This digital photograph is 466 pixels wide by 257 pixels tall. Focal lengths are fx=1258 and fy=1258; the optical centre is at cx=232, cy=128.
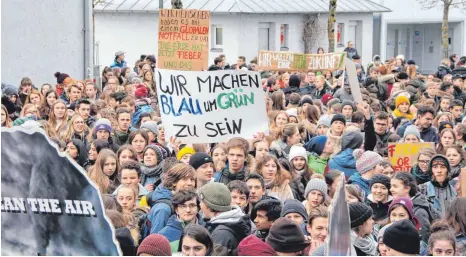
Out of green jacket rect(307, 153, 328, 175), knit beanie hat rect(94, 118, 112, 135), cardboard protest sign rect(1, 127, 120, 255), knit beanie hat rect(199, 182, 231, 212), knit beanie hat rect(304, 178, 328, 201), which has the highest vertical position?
cardboard protest sign rect(1, 127, 120, 255)

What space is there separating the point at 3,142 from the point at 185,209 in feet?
11.0

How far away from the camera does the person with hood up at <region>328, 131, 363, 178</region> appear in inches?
484

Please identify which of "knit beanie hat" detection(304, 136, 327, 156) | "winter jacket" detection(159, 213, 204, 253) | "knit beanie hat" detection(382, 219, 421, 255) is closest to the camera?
"knit beanie hat" detection(382, 219, 421, 255)

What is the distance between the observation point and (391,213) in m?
9.06

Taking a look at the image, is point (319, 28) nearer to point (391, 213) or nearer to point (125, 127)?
point (125, 127)

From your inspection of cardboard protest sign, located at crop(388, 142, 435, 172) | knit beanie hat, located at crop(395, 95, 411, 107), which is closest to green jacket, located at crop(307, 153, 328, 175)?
cardboard protest sign, located at crop(388, 142, 435, 172)

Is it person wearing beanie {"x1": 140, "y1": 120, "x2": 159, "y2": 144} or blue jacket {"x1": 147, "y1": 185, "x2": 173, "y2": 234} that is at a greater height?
person wearing beanie {"x1": 140, "y1": 120, "x2": 159, "y2": 144}

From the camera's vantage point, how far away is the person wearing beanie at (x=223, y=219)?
8.23 meters

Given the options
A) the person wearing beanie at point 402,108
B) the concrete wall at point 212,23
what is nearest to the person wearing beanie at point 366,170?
the person wearing beanie at point 402,108

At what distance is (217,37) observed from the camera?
43.9 meters

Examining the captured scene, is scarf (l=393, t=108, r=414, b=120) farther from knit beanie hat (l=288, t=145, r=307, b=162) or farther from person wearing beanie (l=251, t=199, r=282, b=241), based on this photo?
person wearing beanie (l=251, t=199, r=282, b=241)

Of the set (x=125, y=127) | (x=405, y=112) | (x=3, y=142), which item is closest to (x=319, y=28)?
(x=405, y=112)

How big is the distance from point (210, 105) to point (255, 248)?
5.64 metres

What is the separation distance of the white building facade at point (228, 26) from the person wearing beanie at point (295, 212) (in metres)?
33.9
